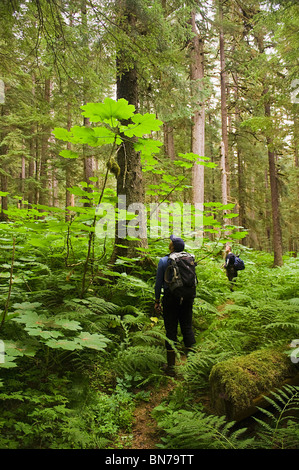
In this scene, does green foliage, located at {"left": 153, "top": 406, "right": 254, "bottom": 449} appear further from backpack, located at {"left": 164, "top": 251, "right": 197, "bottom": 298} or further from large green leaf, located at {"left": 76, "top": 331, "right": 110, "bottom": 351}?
backpack, located at {"left": 164, "top": 251, "right": 197, "bottom": 298}

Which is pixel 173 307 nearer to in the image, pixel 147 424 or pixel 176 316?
pixel 176 316

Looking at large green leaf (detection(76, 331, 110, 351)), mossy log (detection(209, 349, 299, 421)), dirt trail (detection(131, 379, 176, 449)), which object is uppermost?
large green leaf (detection(76, 331, 110, 351))

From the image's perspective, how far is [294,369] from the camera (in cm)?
286

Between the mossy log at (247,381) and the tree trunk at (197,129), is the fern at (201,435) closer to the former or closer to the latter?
the mossy log at (247,381)

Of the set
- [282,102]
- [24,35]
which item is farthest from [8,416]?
[282,102]

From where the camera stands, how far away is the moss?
7.93 feet

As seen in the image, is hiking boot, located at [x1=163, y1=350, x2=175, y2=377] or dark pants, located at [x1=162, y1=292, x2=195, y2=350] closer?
hiking boot, located at [x1=163, y1=350, x2=175, y2=377]

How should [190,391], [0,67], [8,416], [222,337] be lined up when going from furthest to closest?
[0,67]
[222,337]
[190,391]
[8,416]

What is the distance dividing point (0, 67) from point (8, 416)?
21.6 feet

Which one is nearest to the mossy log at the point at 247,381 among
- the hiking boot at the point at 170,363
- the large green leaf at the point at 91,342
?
the hiking boot at the point at 170,363

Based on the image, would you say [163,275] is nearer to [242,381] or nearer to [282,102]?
[242,381]

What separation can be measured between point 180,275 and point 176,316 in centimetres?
70

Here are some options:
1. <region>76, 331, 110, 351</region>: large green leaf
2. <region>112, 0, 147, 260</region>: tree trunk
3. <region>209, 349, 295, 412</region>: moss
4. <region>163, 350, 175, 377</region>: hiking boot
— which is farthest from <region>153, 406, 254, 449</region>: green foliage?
<region>112, 0, 147, 260</region>: tree trunk

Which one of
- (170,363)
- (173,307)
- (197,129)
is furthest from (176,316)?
(197,129)
